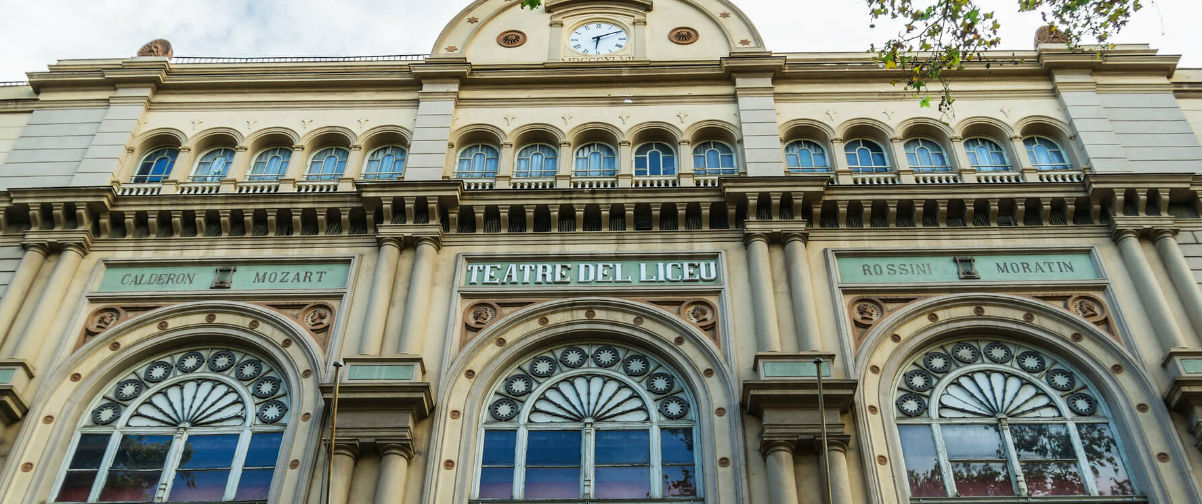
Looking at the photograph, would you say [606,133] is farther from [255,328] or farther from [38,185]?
[38,185]

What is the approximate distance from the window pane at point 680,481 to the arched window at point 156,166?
13.4 meters

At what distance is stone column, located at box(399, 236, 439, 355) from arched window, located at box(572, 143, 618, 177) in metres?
4.09

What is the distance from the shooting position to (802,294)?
18.9 m

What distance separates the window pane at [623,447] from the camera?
17.2 meters

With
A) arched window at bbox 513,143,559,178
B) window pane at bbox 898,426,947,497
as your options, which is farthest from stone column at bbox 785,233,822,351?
arched window at bbox 513,143,559,178

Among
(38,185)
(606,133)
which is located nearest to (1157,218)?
(606,133)

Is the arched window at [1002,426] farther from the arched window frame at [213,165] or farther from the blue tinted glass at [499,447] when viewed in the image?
the arched window frame at [213,165]

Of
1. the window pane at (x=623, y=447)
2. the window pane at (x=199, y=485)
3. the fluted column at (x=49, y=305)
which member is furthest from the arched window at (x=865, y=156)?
the fluted column at (x=49, y=305)

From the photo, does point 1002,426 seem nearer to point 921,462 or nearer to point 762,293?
point 921,462

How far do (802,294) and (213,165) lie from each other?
13389mm

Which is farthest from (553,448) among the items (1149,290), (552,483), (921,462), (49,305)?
(1149,290)

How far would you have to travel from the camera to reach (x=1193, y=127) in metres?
23.3

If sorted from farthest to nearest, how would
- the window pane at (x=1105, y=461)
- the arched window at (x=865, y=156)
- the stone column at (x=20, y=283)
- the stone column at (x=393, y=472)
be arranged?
1. the arched window at (x=865, y=156)
2. the stone column at (x=20, y=283)
3. the window pane at (x=1105, y=461)
4. the stone column at (x=393, y=472)

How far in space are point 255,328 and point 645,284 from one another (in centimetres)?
726
